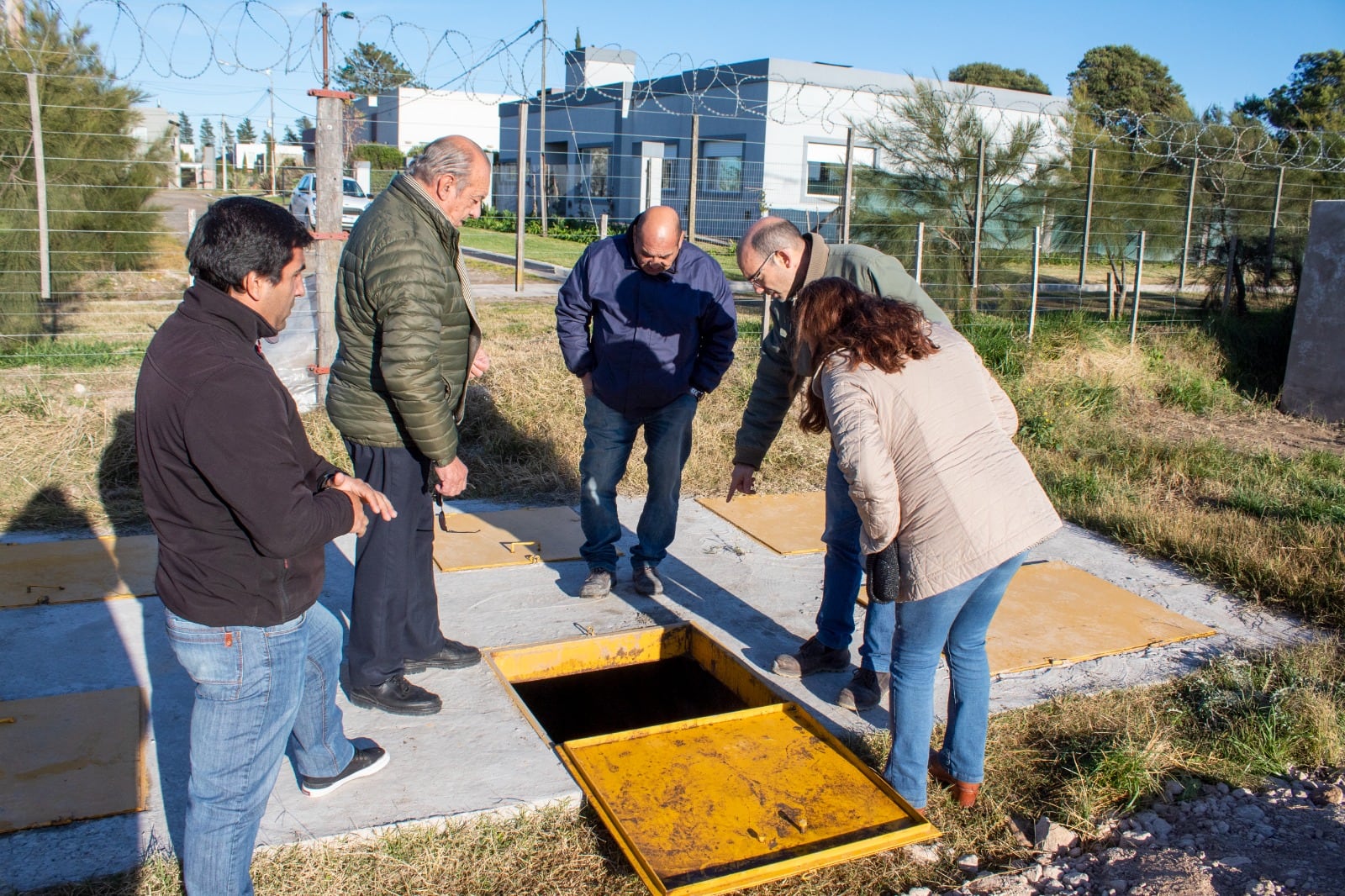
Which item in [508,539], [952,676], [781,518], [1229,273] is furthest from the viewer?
[1229,273]

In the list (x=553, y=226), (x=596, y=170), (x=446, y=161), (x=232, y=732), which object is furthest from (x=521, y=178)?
(x=596, y=170)

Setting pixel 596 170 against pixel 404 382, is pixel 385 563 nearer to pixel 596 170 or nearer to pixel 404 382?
pixel 404 382

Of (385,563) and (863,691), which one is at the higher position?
(385,563)

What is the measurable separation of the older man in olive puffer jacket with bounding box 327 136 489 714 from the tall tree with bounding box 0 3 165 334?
235 inches

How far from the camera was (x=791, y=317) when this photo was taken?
3.25 m

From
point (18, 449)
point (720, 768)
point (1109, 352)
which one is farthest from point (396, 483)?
point (1109, 352)

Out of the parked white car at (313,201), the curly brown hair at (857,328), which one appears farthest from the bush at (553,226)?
the curly brown hair at (857,328)

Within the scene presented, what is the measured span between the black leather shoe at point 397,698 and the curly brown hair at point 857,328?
1713 millimetres

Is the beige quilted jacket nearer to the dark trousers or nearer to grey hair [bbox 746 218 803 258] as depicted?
grey hair [bbox 746 218 803 258]

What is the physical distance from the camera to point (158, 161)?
1150cm

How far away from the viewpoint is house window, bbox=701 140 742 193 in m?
23.4

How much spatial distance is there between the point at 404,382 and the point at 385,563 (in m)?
0.70

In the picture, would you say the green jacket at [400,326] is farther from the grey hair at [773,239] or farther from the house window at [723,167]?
the house window at [723,167]

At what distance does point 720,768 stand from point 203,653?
63.7 inches
